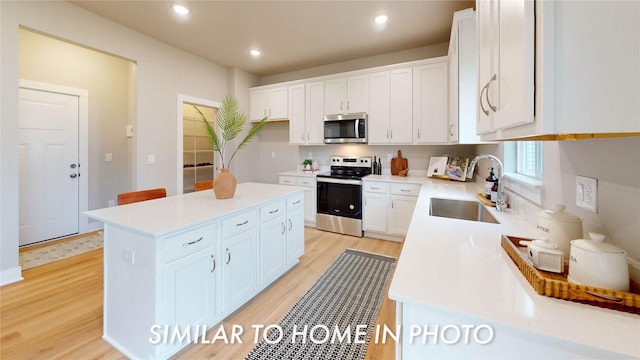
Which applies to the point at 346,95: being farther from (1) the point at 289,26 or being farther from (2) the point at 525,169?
(2) the point at 525,169

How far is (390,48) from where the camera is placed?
12.4 feet

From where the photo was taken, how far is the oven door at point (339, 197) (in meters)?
3.67

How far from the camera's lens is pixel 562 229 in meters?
0.87

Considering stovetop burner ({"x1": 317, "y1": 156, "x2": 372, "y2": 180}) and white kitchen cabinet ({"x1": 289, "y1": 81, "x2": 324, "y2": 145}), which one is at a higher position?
white kitchen cabinet ({"x1": 289, "y1": 81, "x2": 324, "y2": 145})

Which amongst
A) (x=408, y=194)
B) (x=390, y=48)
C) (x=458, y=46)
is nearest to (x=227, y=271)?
(x=408, y=194)

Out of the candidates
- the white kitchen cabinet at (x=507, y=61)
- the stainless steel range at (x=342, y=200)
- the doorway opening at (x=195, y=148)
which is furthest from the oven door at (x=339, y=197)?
the white kitchen cabinet at (x=507, y=61)

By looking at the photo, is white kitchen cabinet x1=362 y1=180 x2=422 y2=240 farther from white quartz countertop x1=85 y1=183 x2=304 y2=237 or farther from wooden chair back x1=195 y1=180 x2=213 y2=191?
wooden chair back x1=195 y1=180 x2=213 y2=191

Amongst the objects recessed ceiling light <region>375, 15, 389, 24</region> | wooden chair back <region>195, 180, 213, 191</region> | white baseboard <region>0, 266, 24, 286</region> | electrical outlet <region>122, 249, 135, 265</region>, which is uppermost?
recessed ceiling light <region>375, 15, 389, 24</region>

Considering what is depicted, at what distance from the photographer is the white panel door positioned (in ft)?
10.7

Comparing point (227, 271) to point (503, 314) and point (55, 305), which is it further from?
point (503, 314)

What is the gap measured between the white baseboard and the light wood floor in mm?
54

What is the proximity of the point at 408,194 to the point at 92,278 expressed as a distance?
3520 millimetres

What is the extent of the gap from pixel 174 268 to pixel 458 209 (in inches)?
82.5

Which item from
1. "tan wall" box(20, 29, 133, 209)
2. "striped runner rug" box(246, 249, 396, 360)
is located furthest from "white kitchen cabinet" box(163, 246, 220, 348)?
"tan wall" box(20, 29, 133, 209)
